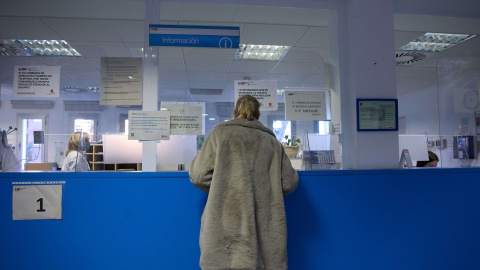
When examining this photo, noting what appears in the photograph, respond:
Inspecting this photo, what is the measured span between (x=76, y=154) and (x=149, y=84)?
69 cm

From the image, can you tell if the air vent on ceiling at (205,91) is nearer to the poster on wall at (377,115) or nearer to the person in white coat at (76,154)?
the person in white coat at (76,154)

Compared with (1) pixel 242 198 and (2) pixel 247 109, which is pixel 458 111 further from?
(1) pixel 242 198

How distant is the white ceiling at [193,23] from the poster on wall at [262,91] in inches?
2.0

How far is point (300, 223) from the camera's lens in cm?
173

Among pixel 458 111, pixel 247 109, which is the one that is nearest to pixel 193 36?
pixel 247 109

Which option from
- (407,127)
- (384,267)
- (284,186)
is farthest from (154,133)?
(407,127)

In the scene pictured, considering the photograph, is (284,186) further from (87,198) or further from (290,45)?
(290,45)

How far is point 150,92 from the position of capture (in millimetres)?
1898

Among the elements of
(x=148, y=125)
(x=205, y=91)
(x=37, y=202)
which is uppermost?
(x=205, y=91)

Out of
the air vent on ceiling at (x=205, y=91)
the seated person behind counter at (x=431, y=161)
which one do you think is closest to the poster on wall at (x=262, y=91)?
the air vent on ceiling at (x=205, y=91)

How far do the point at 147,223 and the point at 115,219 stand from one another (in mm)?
200

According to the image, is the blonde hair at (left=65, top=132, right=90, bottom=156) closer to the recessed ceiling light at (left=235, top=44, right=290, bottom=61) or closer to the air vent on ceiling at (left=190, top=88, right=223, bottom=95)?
the air vent on ceiling at (left=190, top=88, right=223, bottom=95)

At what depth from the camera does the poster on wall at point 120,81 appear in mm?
1889

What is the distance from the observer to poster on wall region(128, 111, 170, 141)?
1.83 m
